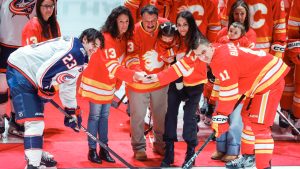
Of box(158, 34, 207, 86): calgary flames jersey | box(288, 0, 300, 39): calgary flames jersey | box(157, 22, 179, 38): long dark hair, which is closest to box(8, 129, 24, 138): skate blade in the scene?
box(158, 34, 207, 86): calgary flames jersey

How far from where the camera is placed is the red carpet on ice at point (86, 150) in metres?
4.34

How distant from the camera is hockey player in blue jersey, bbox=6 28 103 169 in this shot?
3.82 metres

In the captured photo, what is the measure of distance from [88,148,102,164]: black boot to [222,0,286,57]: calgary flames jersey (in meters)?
1.57

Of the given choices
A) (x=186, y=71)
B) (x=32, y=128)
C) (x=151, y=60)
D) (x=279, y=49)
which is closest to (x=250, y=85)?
(x=186, y=71)

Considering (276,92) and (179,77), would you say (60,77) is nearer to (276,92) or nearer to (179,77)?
(179,77)

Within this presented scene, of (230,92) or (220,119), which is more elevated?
(230,92)

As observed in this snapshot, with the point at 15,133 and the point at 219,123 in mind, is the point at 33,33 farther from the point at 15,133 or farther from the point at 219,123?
the point at 219,123

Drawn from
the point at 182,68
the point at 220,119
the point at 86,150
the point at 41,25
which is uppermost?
the point at 41,25

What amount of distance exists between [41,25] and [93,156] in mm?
985

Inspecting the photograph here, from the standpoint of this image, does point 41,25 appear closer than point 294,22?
Yes

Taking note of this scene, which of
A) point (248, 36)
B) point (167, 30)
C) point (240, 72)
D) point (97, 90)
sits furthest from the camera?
point (248, 36)

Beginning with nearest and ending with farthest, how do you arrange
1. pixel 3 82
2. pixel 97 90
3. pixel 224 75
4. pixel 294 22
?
pixel 224 75
pixel 97 90
pixel 3 82
pixel 294 22

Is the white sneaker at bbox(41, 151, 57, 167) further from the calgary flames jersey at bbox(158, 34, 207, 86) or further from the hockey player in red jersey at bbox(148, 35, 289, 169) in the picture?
the hockey player in red jersey at bbox(148, 35, 289, 169)

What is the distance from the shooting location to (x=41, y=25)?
14.3 feet
